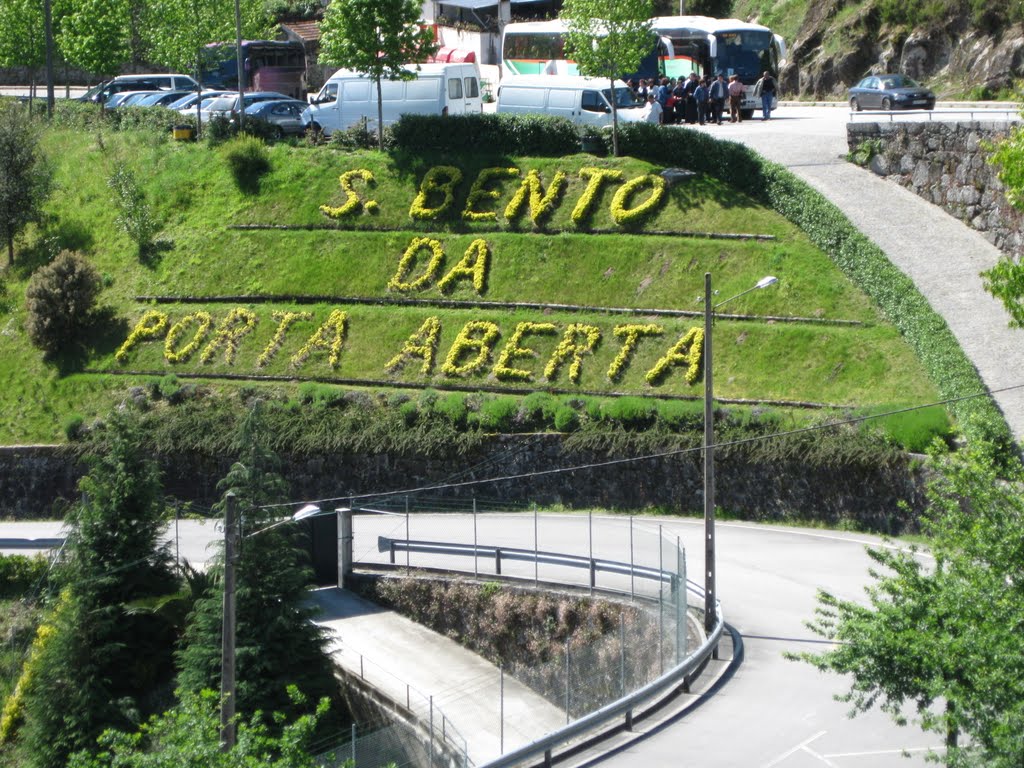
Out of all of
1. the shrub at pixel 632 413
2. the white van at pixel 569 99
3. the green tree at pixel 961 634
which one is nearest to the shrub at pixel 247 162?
the white van at pixel 569 99

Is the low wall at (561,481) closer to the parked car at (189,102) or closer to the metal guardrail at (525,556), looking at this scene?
the metal guardrail at (525,556)

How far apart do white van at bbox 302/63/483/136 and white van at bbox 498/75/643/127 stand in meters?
2.16

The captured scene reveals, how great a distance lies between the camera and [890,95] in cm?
4862

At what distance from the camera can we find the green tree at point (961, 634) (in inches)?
584

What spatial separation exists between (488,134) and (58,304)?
590 inches

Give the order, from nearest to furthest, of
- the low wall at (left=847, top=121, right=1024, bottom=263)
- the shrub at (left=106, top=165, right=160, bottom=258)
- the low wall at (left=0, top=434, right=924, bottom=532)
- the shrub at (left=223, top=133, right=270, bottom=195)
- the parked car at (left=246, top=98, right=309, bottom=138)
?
the low wall at (left=0, top=434, right=924, bottom=532)
the low wall at (left=847, top=121, right=1024, bottom=263)
the shrub at (left=106, top=165, right=160, bottom=258)
the shrub at (left=223, top=133, right=270, bottom=195)
the parked car at (left=246, top=98, right=309, bottom=138)

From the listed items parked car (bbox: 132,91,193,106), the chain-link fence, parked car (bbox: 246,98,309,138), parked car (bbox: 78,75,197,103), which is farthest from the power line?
parked car (bbox: 78,75,197,103)

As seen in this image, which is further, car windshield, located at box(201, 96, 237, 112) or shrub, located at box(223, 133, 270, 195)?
car windshield, located at box(201, 96, 237, 112)

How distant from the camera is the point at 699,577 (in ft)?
99.3

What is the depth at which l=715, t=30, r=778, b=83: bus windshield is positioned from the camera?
180 ft

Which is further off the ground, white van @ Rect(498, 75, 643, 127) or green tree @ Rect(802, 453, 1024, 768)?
white van @ Rect(498, 75, 643, 127)

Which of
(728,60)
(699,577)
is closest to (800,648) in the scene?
(699,577)

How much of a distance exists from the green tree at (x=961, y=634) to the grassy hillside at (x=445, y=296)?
57.0 ft

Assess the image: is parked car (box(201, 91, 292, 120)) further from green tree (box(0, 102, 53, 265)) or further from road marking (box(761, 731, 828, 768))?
road marking (box(761, 731, 828, 768))
